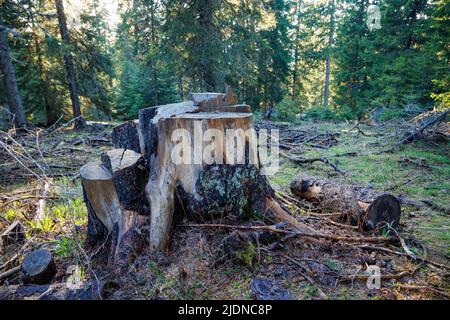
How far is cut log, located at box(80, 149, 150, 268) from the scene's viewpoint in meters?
2.50

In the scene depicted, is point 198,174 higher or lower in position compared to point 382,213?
higher

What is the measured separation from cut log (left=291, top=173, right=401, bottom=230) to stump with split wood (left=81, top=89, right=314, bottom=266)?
89cm

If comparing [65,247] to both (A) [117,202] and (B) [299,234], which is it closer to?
(A) [117,202]

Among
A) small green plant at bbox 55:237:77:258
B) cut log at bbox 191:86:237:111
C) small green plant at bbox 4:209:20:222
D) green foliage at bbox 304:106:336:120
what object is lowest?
small green plant at bbox 55:237:77:258

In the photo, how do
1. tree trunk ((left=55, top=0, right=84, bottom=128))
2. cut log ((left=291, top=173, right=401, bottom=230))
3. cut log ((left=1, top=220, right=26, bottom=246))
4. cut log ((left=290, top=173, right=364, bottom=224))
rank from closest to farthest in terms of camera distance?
cut log ((left=1, top=220, right=26, bottom=246)) < cut log ((left=291, top=173, right=401, bottom=230)) < cut log ((left=290, top=173, right=364, bottom=224)) < tree trunk ((left=55, top=0, right=84, bottom=128))

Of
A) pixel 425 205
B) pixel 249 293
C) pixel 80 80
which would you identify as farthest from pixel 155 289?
pixel 80 80

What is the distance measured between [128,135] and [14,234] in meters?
1.69

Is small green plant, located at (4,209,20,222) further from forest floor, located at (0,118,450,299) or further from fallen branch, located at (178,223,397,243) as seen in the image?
fallen branch, located at (178,223,397,243)

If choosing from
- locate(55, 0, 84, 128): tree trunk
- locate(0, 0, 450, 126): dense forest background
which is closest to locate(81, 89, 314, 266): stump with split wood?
locate(0, 0, 450, 126): dense forest background

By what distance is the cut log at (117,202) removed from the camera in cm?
250

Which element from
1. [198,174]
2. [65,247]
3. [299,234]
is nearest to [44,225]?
[65,247]

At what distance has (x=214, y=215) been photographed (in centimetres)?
264

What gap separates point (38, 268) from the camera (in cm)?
227

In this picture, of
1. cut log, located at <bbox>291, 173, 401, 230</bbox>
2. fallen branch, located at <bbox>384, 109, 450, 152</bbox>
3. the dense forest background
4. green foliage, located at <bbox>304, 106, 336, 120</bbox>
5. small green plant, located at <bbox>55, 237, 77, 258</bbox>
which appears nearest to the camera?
small green plant, located at <bbox>55, 237, 77, 258</bbox>
